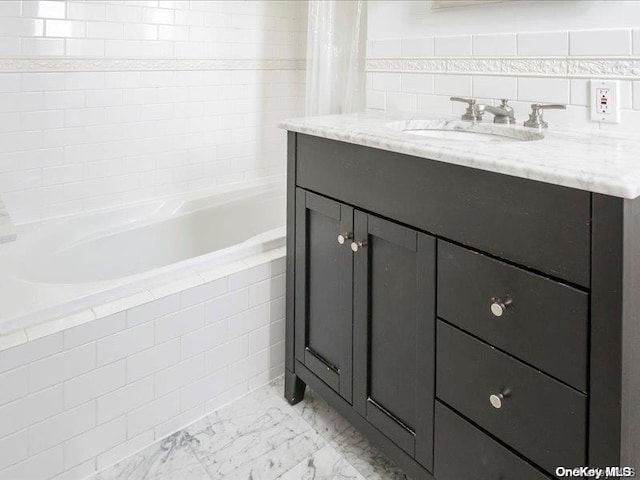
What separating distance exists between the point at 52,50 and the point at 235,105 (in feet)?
3.04

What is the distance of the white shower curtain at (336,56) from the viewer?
2.30 metres

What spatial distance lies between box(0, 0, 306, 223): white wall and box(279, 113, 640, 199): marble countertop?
39.6 inches

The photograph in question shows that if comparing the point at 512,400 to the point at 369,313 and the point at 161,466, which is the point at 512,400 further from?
the point at 161,466

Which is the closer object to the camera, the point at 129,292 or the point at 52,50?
the point at 129,292

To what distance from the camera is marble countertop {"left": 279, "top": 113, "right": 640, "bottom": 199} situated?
0.96 m

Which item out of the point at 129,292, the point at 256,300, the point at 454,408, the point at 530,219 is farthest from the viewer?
the point at 256,300

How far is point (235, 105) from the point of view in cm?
278

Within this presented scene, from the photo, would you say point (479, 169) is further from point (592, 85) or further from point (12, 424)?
point (12, 424)

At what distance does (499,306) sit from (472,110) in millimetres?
836

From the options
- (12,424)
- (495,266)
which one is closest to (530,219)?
(495,266)

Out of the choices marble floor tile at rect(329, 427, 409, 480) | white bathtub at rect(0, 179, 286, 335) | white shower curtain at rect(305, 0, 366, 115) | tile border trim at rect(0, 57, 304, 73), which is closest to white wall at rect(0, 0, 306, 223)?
tile border trim at rect(0, 57, 304, 73)

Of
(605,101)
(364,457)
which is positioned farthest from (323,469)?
(605,101)

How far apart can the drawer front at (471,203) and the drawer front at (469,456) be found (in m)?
0.45

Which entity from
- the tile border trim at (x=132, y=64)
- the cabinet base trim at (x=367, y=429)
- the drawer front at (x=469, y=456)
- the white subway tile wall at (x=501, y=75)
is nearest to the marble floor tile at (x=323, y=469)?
the cabinet base trim at (x=367, y=429)
